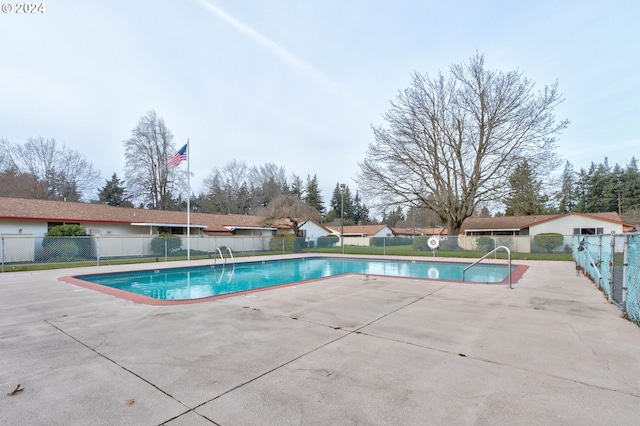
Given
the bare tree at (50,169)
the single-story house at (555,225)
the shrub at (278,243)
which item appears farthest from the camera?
the bare tree at (50,169)

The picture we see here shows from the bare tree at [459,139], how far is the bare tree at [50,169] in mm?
28648

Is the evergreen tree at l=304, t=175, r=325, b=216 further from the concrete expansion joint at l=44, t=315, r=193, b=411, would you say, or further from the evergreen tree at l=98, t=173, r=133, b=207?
the concrete expansion joint at l=44, t=315, r=193, b=411

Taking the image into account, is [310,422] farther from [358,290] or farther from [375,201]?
[375,201]

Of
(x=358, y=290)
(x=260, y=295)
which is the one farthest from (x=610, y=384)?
(x=260, y=295)

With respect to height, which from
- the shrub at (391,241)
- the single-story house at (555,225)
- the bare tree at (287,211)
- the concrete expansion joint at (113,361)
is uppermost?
the bare tree at (287,211)

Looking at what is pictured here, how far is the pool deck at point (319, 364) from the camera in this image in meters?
2.32

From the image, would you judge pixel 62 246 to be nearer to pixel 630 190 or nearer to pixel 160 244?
pixel 160 244

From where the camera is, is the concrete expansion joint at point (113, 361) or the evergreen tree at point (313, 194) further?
the evergreen tree at point (313, 194)

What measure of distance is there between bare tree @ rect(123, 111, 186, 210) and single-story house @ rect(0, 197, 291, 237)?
9.35m

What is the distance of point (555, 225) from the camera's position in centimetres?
2652

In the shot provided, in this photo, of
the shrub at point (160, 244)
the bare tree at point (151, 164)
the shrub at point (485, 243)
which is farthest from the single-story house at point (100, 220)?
the shrub at point (485, 243)

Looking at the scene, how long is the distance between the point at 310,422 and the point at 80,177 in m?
38.8

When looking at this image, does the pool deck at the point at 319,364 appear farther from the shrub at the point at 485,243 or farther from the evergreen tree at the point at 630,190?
the evergreen tree at the point at 630,190

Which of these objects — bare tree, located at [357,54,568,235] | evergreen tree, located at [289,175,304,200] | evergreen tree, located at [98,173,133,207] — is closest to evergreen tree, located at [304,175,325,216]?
evergreen tree, located at [289,175,304,200]
